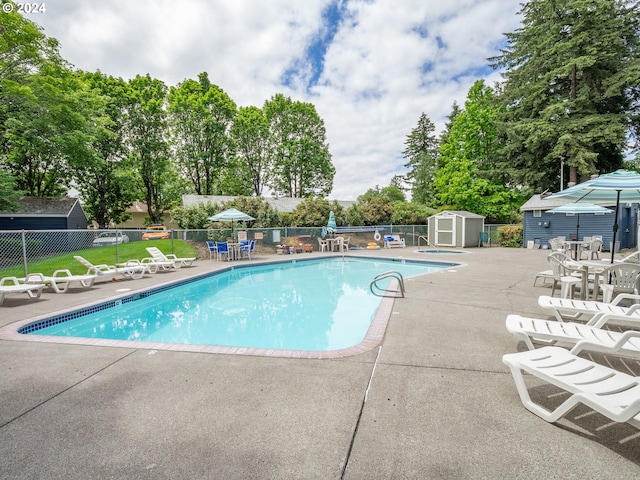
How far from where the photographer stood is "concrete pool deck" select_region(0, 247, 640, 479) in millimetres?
1936

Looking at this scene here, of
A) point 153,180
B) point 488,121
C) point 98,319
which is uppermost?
point 488,121

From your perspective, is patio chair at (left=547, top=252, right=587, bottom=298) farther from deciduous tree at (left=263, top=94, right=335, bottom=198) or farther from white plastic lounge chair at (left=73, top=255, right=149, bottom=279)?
deciduous tree at (left=263, top=94, right=335, bottom=198)

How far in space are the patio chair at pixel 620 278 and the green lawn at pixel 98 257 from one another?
42.6 feet

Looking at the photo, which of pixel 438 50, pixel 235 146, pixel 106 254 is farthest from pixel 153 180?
pixel 438 50

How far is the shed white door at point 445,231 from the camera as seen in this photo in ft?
67.9

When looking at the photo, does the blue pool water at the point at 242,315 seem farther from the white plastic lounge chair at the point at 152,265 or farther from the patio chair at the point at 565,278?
the patio chair at the point at 565,278

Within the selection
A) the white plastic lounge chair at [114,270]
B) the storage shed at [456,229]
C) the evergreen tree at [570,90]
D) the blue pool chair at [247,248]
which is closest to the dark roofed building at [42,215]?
the white plastic lounge chair at [114,270]

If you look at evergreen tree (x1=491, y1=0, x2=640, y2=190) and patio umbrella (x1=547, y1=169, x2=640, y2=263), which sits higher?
evergreen tree (x1=491, y1=0, x2=640, y2=190)

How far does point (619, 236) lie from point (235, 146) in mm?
32376

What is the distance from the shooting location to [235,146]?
33.7 metres

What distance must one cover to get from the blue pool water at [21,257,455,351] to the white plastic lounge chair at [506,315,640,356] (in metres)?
2.70

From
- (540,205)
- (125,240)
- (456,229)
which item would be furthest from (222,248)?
(540,205)

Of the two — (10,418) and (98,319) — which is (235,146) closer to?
(98,319)


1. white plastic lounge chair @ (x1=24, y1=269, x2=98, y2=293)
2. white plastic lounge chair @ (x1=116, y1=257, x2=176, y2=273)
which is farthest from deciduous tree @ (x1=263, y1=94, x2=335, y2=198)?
white plastic lounge chair @ (x1=24, y1=269, x2=98, y2=293)
